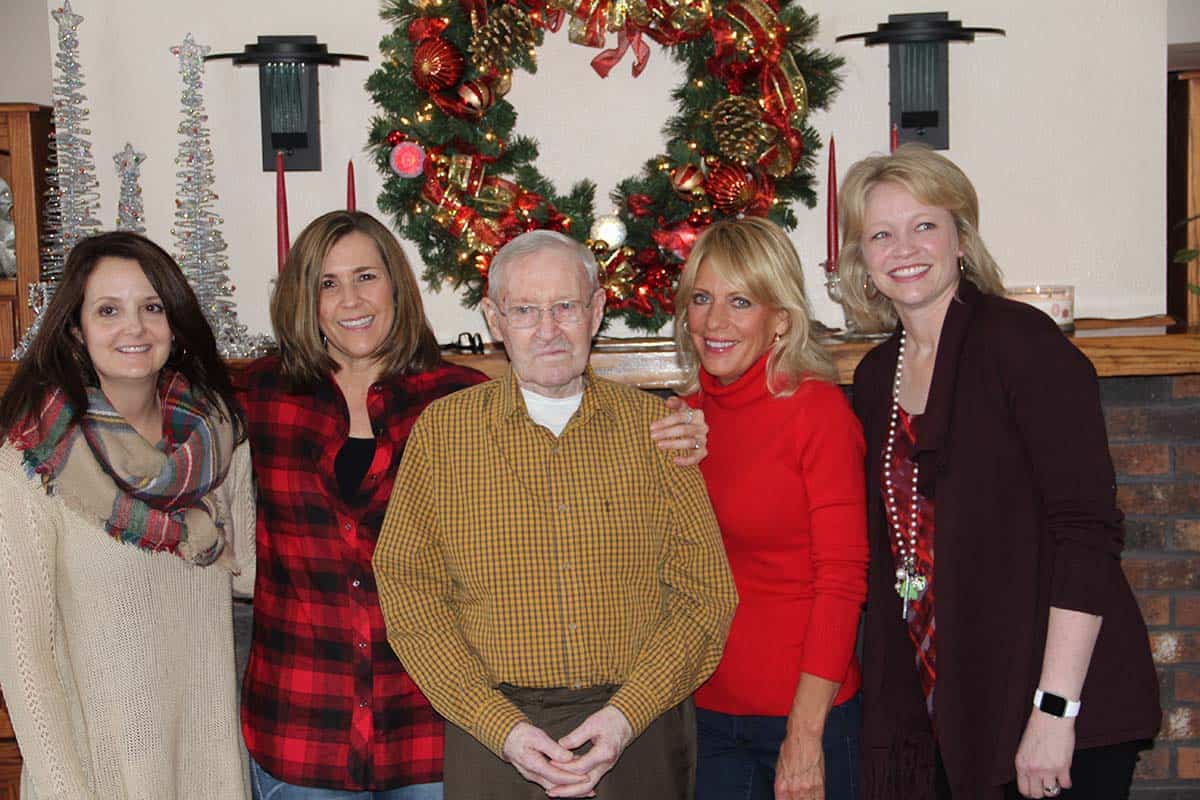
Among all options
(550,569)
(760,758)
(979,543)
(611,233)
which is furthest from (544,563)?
(611,233)

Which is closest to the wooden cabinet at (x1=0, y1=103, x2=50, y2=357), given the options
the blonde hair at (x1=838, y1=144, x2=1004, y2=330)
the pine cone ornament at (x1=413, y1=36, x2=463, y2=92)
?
the pine cone ornament at (x1=413, y1=36, x2=463, y2=92)

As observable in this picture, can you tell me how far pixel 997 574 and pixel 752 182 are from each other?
1265 millimetres

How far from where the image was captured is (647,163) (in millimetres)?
2992

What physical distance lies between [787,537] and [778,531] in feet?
0.06

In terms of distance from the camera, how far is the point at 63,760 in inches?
76.9

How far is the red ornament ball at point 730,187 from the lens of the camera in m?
2.83

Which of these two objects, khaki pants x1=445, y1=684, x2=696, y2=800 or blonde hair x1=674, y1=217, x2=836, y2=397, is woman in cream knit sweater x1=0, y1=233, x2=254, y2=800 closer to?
khaki pants x1=445, y1=684, x2=696, y2=800

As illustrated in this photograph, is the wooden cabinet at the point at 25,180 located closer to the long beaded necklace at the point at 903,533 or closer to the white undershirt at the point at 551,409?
the white undershirt at the point at 551,409

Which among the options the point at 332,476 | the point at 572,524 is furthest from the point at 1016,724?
the point at 332,476

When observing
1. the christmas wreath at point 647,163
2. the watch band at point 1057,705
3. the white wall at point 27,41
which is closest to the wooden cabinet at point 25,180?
the christmas wreath at point 647,163

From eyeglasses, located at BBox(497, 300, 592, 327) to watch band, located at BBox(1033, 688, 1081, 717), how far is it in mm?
918

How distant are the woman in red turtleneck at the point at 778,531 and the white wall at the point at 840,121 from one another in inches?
40.8

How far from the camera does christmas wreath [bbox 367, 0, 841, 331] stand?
2.83 m

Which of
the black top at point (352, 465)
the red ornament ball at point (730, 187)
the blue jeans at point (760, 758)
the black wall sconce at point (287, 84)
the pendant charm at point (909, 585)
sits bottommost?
the blue jeans at point (760, 758)
